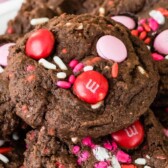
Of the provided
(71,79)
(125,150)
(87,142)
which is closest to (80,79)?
(71,79)

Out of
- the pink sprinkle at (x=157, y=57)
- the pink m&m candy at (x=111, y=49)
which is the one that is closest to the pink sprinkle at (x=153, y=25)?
the pink sprinkle at (x=157, y=57)

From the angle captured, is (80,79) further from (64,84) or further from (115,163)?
(115,163)

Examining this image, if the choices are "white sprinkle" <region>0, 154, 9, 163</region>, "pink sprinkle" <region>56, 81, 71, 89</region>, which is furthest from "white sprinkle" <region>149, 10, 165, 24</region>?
"white sprinkle" <region>0, 154, 9, 163</region>

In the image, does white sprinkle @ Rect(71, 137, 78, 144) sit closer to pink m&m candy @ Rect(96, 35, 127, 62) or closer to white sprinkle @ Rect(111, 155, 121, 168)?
white sprinkle @ Rect(111, 155, 121, 168)

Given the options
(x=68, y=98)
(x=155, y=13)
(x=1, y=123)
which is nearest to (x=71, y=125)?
(x=68, y=98)

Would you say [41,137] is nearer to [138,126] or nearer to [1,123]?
[1,123]
